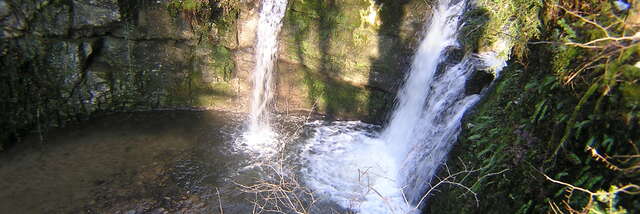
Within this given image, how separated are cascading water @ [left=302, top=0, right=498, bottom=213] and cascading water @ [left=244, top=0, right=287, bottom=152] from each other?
1005 mm

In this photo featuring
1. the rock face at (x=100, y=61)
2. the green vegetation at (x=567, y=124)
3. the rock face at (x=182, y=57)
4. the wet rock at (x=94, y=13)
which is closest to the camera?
the green vegetation at (x=567, y=124)

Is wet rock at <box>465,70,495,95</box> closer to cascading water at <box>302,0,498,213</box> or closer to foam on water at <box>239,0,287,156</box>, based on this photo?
cascading water at <box>302,0,498,213</box>

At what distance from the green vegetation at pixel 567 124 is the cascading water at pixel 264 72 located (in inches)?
168

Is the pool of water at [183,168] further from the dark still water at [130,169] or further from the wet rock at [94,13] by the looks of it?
the wet rock at [94,13]

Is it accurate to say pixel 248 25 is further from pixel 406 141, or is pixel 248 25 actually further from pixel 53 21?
pixel 406 141

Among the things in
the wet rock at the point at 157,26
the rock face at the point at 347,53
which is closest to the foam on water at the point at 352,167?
the rock face at the point at 347,53

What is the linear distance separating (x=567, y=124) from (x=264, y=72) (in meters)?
5.91

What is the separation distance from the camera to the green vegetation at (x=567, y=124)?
2137 millimetres

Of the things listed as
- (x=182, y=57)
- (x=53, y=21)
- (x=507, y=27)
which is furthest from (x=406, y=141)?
(x=53, y=21)

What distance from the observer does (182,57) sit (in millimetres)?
7145

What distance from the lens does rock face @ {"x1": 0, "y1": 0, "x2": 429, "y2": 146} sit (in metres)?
5.88

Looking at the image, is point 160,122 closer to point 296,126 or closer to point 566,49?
point 296,126

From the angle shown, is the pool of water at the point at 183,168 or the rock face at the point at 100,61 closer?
the pool of water at the point at 183,168

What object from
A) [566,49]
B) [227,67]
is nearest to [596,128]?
[566,49]
